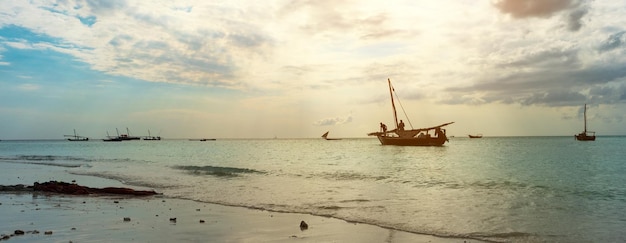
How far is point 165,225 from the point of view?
46.3 feet

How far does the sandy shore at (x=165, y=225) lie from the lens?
40.5 ft

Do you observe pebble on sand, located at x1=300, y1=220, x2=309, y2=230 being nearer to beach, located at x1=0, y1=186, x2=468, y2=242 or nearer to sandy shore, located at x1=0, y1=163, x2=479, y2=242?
beach, located at x1=0, y1=186, x2=468, y2=242

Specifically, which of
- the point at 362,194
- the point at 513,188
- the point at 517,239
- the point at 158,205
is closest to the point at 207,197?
the point at 158,205

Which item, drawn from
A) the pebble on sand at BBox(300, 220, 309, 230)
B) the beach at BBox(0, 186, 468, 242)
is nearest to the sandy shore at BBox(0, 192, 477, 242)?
the beach at BBox(0, 186, 468, 242)

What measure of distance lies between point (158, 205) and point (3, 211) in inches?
228

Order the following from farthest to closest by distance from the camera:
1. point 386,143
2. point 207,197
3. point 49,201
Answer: point 386,143
point 207,197
point 49,201

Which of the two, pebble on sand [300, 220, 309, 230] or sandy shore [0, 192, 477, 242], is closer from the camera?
sandy shore [0, 192, 477, 242]

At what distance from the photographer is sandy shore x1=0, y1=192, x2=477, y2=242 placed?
40.5ft

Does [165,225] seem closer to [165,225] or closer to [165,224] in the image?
[165,225]

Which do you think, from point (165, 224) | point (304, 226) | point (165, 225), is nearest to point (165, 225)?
point (165, 225)

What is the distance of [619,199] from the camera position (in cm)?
2327

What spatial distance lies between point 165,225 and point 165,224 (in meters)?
0.18

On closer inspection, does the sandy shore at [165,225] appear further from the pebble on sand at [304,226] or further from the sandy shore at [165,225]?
the pebble on sand at [304,226]

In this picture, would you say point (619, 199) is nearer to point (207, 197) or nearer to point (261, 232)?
point (261, 232)
